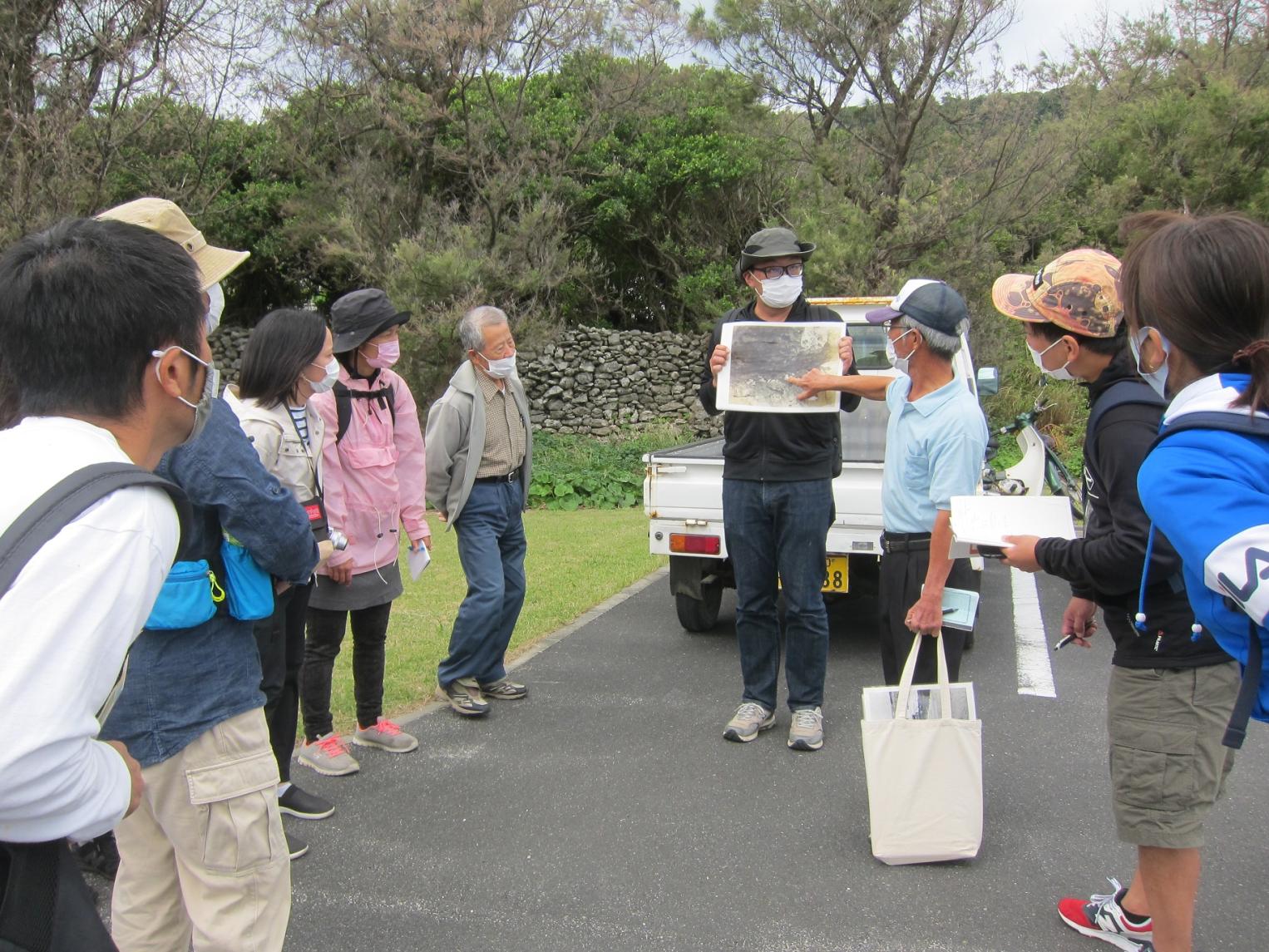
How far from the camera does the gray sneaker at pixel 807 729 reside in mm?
4508

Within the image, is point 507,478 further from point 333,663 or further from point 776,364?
point 776,364

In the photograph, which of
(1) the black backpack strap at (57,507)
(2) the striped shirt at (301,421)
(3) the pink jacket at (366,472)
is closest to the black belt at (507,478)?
(3) the pink jacket at (366,472)

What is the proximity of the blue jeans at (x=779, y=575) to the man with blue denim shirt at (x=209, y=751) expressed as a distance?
7.98 feet

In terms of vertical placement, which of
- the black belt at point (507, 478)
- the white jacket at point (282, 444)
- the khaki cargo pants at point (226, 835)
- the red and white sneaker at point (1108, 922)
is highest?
the white jacket at point (282, 444)

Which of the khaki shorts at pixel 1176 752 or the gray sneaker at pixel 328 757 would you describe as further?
the gray sneaker at pixel 328 757

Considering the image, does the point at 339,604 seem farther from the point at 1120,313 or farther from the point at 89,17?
the point at 89,17

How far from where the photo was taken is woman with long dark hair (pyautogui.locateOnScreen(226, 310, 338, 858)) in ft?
11.6

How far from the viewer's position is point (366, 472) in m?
4.26

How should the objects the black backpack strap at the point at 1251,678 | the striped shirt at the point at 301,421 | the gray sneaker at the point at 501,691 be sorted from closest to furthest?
the black backpack strap at the point at 1251,678
the striped shirt at the point at 301,421
the gray sneaker at the point at 501,691

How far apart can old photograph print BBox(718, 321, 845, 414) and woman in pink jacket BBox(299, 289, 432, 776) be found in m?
1.40

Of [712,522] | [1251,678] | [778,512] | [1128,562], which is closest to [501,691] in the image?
[712,522]

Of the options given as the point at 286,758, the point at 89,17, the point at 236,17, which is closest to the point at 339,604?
the point at 286,758

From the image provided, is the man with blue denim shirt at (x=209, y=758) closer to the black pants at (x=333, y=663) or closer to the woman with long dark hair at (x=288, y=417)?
the woman with long dark hair at (x=288, y=417)

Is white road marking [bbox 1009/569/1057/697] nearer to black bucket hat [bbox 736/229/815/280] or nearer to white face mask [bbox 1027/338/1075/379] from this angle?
black bucket hat [bbox 736/229/815/280]
